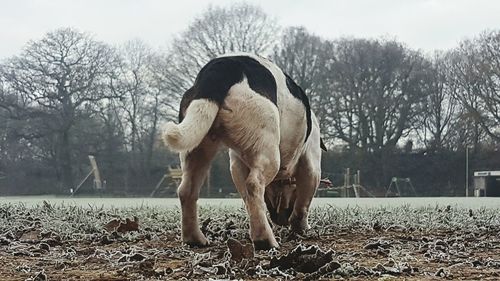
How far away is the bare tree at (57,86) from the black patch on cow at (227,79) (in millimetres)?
35872

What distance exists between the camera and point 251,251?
148 inches

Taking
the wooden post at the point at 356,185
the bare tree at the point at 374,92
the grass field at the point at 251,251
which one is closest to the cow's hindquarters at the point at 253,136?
the grass field at the point at 251,251

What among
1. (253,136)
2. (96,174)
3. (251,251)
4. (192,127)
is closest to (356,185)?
(96,174)

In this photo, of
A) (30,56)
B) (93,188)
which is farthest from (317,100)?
(30,56)

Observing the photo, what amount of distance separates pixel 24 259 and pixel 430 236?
3.45 meters

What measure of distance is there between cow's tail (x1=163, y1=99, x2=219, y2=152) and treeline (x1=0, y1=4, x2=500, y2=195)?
33110mm

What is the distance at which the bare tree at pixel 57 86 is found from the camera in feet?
135

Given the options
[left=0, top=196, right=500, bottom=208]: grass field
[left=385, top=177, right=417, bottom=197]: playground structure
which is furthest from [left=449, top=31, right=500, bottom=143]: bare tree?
[left=0, top=196, right=500, bottom=208]: grass field

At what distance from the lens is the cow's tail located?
15.0 ft

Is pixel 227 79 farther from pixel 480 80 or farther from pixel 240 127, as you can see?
pixel 480 80

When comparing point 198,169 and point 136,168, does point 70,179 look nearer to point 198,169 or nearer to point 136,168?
point 136,168

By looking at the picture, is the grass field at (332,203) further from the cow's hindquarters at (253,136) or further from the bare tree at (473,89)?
the bare tree at (473,89)

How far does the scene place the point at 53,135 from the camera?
137 ft

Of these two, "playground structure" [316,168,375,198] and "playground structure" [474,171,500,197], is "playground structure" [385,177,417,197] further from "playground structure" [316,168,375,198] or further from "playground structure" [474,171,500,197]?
"playground structure" [474,171,500,197]
